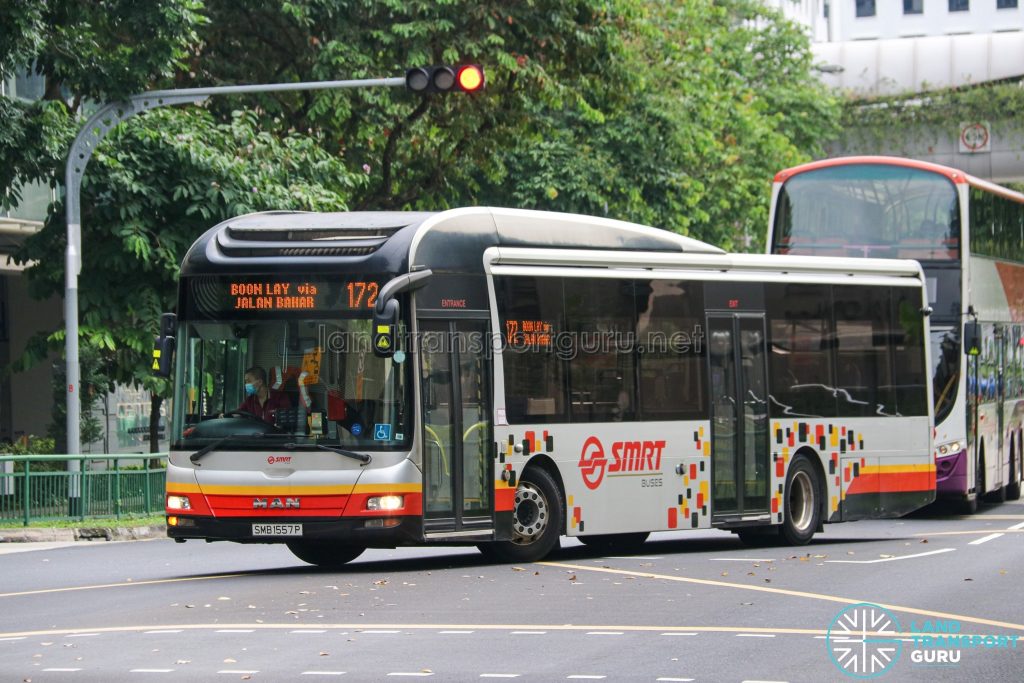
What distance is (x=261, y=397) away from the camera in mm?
15297

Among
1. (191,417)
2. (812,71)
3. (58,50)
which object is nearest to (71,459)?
(58,50)

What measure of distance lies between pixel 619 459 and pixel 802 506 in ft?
11.5

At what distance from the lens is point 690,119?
1674 inches

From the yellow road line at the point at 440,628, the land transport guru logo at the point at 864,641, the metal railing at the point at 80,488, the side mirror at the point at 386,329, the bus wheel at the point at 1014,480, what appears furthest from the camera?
the bus wheel at the point at 1014,480

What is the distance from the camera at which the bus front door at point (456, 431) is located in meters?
15.5

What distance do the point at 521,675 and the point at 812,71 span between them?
55.7 metres

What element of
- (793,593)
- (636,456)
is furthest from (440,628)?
(636,456)

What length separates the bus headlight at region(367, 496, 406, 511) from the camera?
49.6ft

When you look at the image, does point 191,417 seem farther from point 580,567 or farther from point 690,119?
point 690,119

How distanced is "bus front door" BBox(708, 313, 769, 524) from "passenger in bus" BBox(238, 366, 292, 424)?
528 centimetres

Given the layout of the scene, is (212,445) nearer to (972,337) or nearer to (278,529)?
(278,529)

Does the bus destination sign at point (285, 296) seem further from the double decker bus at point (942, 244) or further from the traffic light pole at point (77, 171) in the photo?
the double decker bus at point (942, 244)

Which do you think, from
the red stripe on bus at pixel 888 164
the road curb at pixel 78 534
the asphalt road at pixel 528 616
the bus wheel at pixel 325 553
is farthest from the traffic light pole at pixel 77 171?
the bus wheel at pixel 325 553

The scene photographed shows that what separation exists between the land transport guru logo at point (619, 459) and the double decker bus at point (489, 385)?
0.03 m
